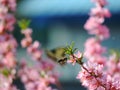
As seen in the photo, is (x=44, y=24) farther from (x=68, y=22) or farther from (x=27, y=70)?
(x=27, y=70)

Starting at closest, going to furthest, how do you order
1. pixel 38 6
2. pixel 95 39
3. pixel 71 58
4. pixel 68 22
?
pixel 71 58
pixel 95 39
pixel 68 22
pixel 38 6

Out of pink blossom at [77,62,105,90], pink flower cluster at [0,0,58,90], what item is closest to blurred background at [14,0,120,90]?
pink flower cluster at [0,0,58,90]

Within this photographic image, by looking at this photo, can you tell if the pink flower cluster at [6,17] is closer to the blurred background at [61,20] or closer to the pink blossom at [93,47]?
the pink blossom at [93,47]

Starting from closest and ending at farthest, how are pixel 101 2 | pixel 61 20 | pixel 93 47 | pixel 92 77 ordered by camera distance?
pixel 92 77 → pixel 101 2 → pixel 93 47 → pixel 61 20

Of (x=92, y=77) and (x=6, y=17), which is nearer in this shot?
(x=92, y=77)

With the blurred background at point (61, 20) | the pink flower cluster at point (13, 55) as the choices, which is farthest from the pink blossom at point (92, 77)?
the blurred background at point (61, 20)

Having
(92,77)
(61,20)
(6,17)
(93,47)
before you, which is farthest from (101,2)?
(61,20)

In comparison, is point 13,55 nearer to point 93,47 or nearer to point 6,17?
point 6,17

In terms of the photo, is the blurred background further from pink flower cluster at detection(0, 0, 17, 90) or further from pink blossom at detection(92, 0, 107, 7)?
pink blossom at detection(92, 0, 107, 7)

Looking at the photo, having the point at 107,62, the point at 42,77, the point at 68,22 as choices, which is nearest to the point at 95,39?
the point at 107,62
